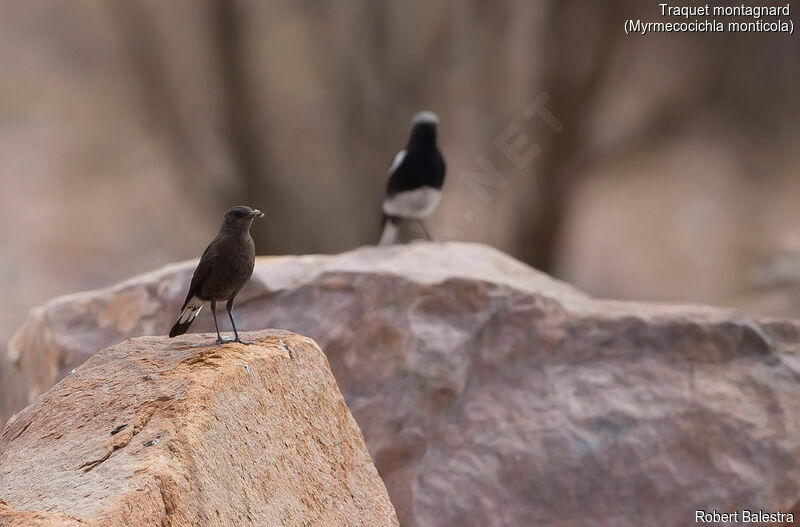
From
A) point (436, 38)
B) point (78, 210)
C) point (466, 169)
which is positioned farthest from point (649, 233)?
point (78, 210)

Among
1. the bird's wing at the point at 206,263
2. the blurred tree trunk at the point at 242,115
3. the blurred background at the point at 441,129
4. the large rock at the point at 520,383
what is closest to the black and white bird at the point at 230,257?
the bird's wing at the point at 206,263

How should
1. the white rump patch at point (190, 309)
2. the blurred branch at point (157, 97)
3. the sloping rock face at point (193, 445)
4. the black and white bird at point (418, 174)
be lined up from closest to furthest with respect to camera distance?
the sloping rock face at point (193, 445), the white rump patch at point (190, 309), the black and white bird at point (418, 174), the blurred branch at point (157, 97)

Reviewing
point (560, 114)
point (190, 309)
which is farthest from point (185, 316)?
point (560, 114)

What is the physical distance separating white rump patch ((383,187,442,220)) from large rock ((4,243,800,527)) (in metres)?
0.74

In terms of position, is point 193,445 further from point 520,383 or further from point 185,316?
point 520,383

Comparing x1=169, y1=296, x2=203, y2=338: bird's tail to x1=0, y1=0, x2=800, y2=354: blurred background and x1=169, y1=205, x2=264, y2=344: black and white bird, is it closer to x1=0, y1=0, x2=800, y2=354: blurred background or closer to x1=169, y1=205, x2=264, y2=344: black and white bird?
x1=169, y1=205, x2=264, y2=344: black and white bird

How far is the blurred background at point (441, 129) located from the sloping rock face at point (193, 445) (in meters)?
4.66

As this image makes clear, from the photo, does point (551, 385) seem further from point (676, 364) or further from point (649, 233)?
point (649, 233)

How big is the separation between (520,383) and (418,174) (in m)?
1.30

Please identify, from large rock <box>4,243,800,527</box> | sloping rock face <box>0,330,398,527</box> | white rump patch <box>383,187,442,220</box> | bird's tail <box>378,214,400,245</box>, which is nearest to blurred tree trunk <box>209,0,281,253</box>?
bird's tail <box>378,214,400,245</box>

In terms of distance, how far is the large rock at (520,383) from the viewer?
11.2ft

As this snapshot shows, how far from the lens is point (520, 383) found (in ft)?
11.7

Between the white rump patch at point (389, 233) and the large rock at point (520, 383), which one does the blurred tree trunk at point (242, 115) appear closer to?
the white rump patch at point (389, 233)

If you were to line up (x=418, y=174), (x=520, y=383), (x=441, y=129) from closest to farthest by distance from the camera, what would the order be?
(x=520, y=383) < (x=418, y=174) < (x=441, y=129)
